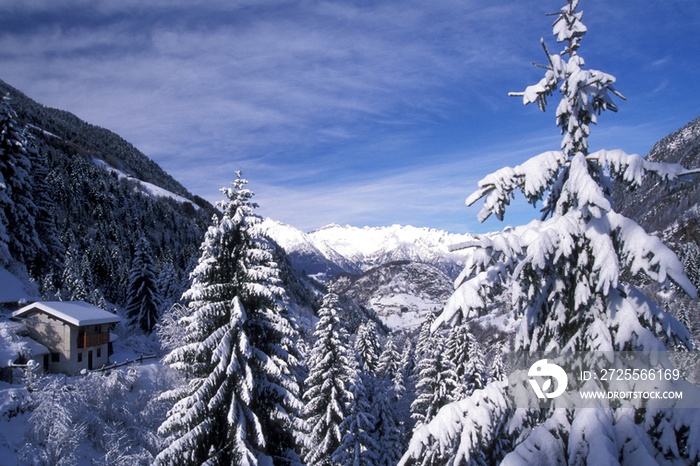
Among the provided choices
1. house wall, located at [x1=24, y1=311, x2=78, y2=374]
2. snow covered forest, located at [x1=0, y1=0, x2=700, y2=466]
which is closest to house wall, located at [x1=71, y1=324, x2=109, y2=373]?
house wall, located at [x1=24, y1=311, x2=78, y2=374]

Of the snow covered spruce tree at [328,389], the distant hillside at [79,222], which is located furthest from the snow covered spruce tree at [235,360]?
the distant hillside at [79,222]

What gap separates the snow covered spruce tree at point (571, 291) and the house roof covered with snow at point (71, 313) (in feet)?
104

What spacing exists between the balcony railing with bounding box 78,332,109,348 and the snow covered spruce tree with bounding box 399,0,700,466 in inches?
1260

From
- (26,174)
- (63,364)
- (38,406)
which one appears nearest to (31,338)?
(63,364)

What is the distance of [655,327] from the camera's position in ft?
16.0

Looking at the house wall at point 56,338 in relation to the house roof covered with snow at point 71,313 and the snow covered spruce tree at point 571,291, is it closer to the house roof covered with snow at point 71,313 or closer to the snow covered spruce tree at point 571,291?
the house roof covered with snow at point 71,313

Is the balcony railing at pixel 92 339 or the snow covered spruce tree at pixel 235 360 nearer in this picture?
the snow covered spruce tree at pixel 235 360

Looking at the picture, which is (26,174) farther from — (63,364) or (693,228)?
(693,228)

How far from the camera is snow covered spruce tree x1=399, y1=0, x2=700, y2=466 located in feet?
13.6

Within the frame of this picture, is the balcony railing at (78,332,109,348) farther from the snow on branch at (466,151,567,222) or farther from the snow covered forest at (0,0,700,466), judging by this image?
the snow on branch at (466,151,567,222)

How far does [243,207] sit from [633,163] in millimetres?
12209

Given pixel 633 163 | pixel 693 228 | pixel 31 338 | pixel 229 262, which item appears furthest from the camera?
pixel 693 228

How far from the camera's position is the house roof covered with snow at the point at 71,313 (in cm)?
2806

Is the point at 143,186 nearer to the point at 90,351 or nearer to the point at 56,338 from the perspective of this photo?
the point at 90,351
